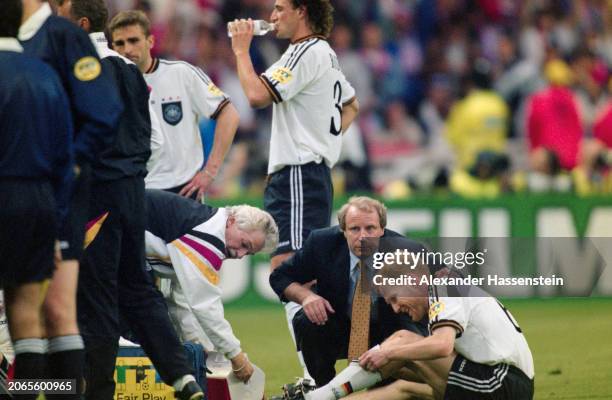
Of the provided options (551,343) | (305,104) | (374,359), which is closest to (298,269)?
(374,359)

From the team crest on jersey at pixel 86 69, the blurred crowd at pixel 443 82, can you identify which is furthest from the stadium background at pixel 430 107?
the team crest on jersey at pixel 86 69

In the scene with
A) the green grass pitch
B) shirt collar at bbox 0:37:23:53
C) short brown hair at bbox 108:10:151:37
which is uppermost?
short brown hair at bbox 108:10:151:37

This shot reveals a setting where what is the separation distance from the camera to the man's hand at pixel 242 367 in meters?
7.56

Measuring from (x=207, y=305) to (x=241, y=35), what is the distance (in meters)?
2.05

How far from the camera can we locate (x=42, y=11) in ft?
20.4

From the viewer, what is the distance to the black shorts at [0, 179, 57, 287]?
225 inches

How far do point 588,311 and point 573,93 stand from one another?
17.8 feet

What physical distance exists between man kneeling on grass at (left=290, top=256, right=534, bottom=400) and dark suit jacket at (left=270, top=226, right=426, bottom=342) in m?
0.48

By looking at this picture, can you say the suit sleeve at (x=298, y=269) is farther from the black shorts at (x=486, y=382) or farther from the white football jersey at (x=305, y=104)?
the black shorts at (x=486, y=382)

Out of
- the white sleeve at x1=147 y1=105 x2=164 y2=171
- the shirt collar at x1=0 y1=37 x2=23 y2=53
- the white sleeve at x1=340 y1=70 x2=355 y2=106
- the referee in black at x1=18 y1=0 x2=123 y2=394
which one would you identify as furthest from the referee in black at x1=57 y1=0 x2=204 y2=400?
the white sleeve at x1=340 y1=70 x2=355 y2=106

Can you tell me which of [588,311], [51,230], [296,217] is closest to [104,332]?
[51,230]

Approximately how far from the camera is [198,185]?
29.8 ft

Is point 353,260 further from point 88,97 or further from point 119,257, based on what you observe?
point 88,97

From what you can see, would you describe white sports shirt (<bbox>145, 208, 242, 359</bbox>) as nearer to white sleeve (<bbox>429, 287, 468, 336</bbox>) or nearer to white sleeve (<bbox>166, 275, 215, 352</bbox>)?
white sleeve (<bbox>166, 275, 215, 352</bbox>)
